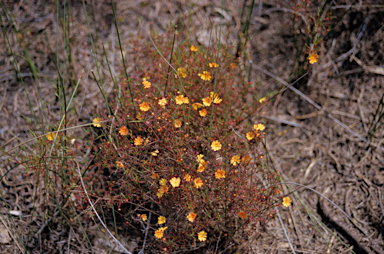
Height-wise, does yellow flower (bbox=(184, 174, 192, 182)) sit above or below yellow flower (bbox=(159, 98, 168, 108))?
below

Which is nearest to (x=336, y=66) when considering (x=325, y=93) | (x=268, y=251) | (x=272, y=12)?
(x=325, y=93)

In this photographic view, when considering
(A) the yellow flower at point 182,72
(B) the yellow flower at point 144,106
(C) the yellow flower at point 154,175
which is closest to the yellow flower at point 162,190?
(C) the yellow flower at point 154,175

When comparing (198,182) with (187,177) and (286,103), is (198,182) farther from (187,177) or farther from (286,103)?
(286,103)

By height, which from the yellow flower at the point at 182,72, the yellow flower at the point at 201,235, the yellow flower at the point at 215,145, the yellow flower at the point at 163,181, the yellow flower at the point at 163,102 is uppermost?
the yellow flower at the point at 182,72

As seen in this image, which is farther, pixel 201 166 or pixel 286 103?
pixel 286 103

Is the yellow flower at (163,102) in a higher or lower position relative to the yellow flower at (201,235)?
higher

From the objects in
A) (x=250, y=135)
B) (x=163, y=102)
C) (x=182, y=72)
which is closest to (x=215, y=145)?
(x=250, y=135)

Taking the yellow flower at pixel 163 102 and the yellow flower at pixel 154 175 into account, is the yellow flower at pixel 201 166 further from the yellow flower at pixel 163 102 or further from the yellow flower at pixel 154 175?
the yellow flower at pixel 163 102

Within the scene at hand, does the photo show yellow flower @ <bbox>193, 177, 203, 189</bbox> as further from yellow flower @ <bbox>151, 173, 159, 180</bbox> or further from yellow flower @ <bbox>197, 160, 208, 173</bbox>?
yellow flower @ <bbox>151, 173, 159, 180</bbox>

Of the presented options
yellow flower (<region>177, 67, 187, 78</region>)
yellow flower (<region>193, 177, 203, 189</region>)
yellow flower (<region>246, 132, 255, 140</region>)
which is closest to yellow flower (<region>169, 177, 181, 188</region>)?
yellow flower (<region>193, 177, 203, 189</region>)

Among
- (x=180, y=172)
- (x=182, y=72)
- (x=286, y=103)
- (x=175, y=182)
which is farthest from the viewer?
(x=286, y=103)
